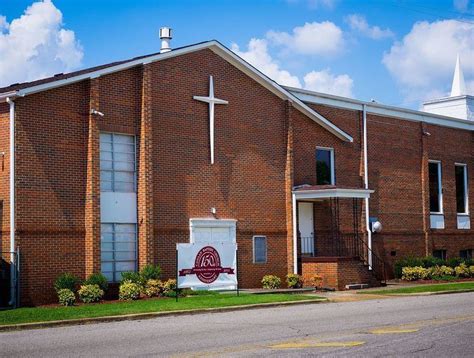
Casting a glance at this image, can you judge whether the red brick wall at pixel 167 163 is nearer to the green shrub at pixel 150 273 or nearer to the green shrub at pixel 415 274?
the green shrub at pixel 150 273

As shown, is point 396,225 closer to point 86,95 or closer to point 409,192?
point 409,192

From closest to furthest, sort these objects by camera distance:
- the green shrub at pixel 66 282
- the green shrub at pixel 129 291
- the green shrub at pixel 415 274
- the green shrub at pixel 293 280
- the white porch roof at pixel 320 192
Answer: the green shrub at pixel 66 282, the green shrub at pixel 129 291, the green shrub at pixel 293 280, the white porch roof at pixel 320 192, the green shrub at pixel 415 274

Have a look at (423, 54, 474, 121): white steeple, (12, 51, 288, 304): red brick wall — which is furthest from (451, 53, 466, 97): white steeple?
(12, 51, 288, 304): red brick wall

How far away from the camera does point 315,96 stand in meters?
34.4

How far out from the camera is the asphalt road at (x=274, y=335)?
13484 mm

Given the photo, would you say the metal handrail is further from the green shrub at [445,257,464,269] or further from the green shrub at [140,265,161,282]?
the green shrub at [140,265,161,282]

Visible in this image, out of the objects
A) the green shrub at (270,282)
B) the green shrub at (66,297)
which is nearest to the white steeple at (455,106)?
the green shrub at (270,282)

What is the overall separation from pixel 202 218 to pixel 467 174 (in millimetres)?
19414

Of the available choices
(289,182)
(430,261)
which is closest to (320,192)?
(289,182)

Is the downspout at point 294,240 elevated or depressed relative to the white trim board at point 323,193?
depressed

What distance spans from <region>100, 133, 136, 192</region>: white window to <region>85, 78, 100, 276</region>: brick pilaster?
571mm

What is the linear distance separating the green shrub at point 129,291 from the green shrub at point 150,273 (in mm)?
652

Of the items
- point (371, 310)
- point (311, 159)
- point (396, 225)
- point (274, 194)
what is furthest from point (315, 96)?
point (371, 310)

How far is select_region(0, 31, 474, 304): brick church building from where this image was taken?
24688mm
